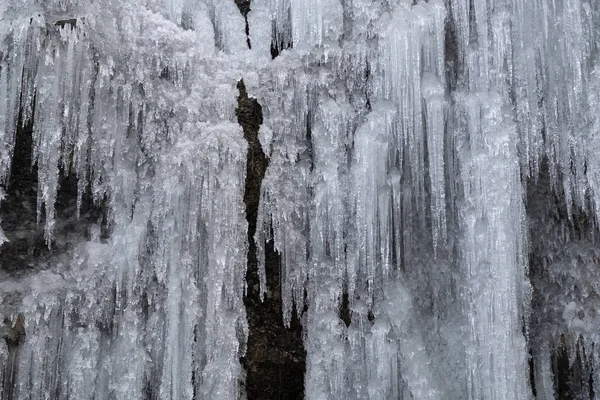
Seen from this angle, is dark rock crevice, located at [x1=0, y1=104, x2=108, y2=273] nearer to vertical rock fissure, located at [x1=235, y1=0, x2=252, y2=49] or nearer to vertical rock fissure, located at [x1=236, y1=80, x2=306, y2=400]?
vertical rock fissure, located at [x1=236, y1=80, x2=306, y2=400]

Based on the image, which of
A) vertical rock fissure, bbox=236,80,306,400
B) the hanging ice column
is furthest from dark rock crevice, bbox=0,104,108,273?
the hanging ice column

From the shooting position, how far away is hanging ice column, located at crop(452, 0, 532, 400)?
12.9 feet

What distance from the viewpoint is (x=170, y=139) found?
14.2ft

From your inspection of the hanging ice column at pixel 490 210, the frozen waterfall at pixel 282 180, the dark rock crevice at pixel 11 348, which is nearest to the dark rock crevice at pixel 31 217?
the frozen waterfall at pixel 282 180

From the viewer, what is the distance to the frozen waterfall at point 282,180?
414 cm

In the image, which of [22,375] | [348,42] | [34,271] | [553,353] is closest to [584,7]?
[348,42]

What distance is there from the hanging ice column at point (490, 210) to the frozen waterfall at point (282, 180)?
1 centimetres

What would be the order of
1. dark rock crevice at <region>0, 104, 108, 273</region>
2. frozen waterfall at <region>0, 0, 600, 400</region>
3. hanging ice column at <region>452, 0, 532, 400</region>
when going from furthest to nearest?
dark rock crevice at <region>0, 104, 108, 273</region>
frozen waterfall at <region>0, 0, 600, 400</region>
hanging ice column at <region>452, 0, 532, 400</region>

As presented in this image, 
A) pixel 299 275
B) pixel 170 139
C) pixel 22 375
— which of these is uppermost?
pixel 170 139

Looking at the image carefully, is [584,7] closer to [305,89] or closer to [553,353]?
[305,89]

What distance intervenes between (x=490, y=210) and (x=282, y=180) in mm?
1353

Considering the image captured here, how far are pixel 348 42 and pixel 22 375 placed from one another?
301 centimetres

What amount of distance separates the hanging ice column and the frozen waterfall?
0.01 meters

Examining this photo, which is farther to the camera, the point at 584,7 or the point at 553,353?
the point at 553,353
